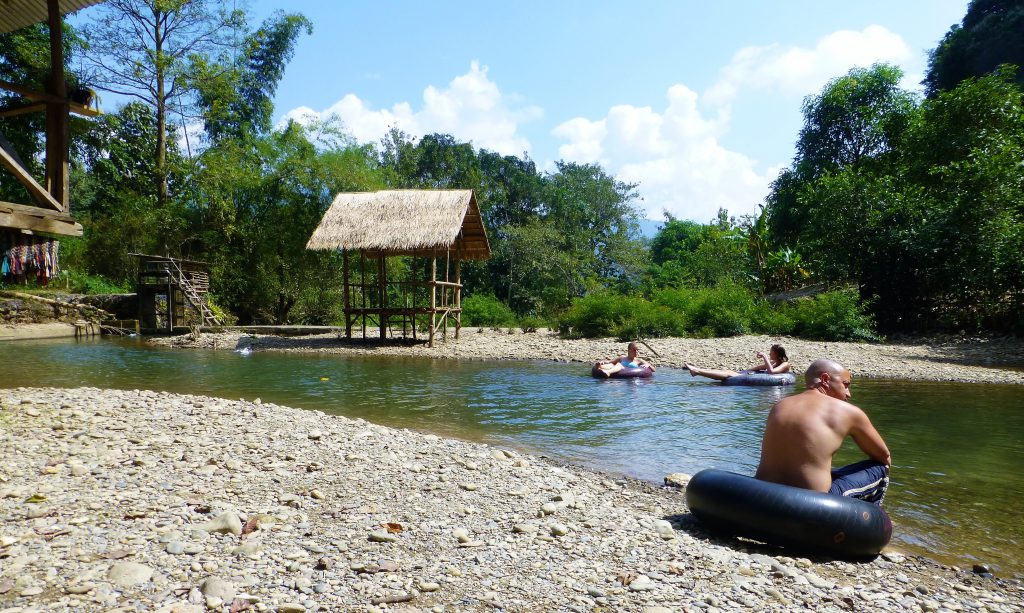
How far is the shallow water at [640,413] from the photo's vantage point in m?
5.44

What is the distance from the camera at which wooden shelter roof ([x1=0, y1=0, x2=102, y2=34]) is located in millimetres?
6621

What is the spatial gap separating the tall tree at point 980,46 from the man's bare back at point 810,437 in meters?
35.1

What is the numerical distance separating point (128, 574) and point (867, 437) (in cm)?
440

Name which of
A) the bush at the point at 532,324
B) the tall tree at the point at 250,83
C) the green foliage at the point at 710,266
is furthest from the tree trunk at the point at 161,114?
the green foliage at the point at 710,266

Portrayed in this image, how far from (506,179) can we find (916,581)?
3970 cm

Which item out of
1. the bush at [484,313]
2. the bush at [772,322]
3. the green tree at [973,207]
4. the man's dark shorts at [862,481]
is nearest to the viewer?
the man's dark shorts at [862,481]

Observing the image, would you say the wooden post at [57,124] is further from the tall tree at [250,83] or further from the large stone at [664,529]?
the tall tree at [250,83]

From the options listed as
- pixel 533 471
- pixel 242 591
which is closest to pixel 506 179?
pixel 533 471

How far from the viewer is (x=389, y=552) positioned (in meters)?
3.75

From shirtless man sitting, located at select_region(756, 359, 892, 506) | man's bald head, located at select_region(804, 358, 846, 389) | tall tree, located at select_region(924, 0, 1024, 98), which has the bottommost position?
shirtless man sitting, located at select_region(756, 359, 892, 506)

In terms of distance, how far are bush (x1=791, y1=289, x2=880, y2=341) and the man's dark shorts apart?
48.3ft

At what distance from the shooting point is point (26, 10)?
6.84 meters

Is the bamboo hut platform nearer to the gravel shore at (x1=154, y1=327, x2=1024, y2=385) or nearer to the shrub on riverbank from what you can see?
the gravel shore at (x1=154, y1=327, x2=1024, y2=385)

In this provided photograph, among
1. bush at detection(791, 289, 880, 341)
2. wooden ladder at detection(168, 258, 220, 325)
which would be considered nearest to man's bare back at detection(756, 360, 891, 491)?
bush at detection(791, 289, 880, 341)
